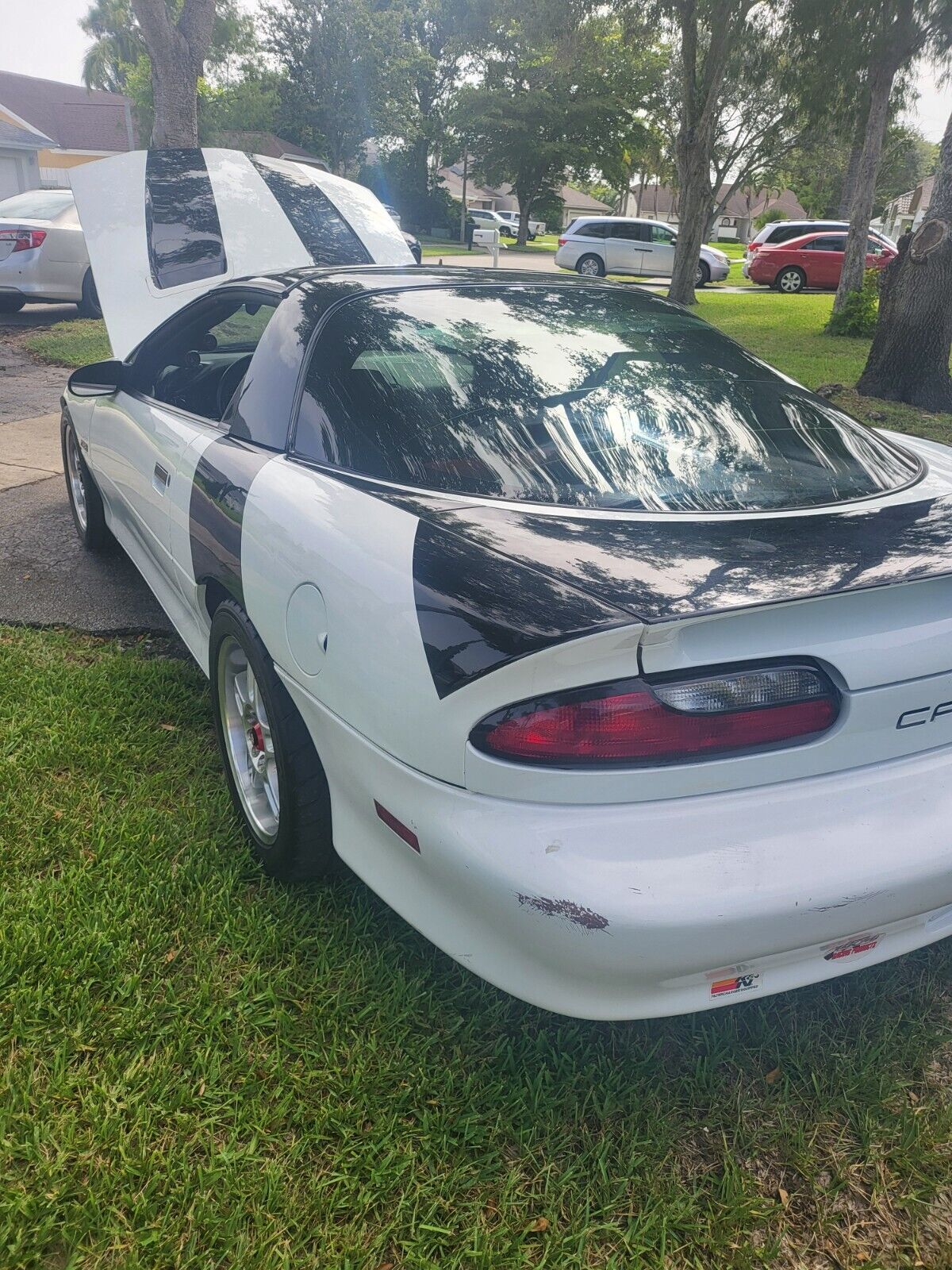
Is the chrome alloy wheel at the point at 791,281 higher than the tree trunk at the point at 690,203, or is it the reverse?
the tree trunk at the point at 690,203

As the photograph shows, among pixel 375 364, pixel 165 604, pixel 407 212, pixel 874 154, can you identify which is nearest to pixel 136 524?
pixel 165 604

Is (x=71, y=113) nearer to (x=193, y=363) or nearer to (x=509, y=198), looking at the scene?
(x=509, y=198)

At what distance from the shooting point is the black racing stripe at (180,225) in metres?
3.92

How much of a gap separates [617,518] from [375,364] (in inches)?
32.9

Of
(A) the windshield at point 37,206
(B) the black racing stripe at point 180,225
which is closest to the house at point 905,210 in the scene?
(A) the windshield at point 37,206

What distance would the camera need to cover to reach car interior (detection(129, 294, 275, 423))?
325cm

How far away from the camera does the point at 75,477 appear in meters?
4.51

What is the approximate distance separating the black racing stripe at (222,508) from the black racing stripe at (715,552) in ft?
2.29

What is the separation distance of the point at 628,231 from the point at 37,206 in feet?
57.2

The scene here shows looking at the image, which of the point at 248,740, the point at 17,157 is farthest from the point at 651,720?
the point at 17,157

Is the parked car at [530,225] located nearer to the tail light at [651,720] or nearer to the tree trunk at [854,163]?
the tree trunk at [854,163]

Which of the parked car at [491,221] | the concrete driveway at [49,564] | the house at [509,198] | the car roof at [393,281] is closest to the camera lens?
the car roof at [393,281]

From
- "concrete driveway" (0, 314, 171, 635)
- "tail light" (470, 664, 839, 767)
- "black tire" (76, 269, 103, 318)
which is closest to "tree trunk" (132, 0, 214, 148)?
"black tire" (76, 269, 103, 318)

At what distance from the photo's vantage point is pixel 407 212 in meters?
51.8
